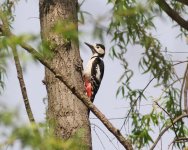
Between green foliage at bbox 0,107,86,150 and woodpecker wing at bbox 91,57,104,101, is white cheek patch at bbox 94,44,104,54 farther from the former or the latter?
green foliage at bbox 0,107,86,150

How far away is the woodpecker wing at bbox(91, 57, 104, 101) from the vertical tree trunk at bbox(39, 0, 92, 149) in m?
2.09

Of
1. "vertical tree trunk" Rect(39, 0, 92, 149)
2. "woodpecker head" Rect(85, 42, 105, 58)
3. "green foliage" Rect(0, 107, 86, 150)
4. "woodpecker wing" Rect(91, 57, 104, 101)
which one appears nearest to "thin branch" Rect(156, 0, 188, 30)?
"green foliage" Rect(0, 107, 86, 150)

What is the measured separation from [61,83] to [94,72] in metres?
2.45

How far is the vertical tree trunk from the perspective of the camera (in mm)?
3225

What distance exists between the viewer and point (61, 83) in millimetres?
3307

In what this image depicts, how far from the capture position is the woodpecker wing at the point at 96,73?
18.4 feet

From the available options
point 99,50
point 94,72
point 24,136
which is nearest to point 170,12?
point 24,136

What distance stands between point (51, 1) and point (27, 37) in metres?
1.90

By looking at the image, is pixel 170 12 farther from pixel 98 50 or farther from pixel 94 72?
pixel 98 50

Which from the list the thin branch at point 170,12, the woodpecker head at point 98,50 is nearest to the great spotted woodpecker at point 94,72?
the woodpecker head at point 98,50

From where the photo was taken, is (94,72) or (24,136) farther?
(94,72)

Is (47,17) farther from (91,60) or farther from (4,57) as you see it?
(91,60)

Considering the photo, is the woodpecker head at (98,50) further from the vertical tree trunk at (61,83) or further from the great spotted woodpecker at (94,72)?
the vertical tree trunk at (61,83)

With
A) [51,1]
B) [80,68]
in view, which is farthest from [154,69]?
[51,1]
